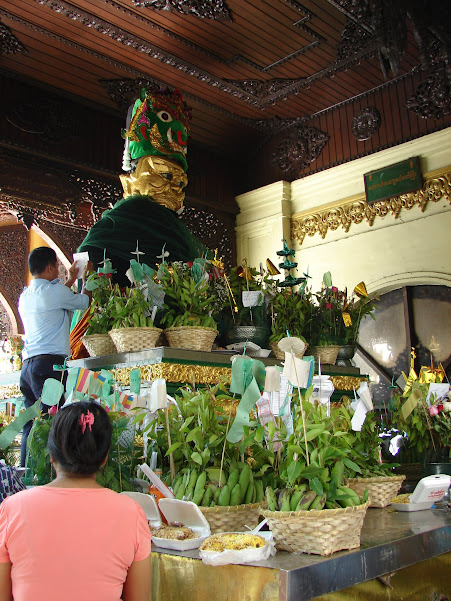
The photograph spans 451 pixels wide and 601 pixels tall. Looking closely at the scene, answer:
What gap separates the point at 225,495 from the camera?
1.46m

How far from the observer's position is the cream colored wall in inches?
198

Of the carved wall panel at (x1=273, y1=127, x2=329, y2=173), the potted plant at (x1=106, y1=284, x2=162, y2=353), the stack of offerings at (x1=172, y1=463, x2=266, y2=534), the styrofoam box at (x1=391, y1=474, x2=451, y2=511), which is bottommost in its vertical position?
the styrofoam box at (x1=391, y1=474, x2=451, y2=511)

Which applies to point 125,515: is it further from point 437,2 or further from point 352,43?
point 352,43

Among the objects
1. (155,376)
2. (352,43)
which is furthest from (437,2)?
(352,43)

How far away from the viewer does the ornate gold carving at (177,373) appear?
2.25 m

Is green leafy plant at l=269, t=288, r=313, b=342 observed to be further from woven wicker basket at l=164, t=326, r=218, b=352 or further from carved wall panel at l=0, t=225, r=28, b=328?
carved wall panel at l=0, t=225, r=28, b=328

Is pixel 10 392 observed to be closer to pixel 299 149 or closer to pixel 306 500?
pixel 306 500

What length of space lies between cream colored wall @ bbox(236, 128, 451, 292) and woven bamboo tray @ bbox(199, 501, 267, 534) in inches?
154

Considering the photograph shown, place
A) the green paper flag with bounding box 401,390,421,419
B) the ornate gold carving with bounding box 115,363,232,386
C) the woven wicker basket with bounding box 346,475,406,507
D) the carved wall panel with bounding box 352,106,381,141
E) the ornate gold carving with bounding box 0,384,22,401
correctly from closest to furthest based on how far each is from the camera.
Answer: the woven wicker basket with bounding box 346,475,406,507
the ornate gold carving with bounding box 115,363,232,386
the green paper flag with bounding box 401,390,421,419
the ornate gold carving with bounding box 0,384,22,401
the carved wall panel with bounding box 352,106,381,141

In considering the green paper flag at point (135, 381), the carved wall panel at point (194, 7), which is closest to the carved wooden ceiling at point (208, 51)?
the carved wall panel at point (194, 7)

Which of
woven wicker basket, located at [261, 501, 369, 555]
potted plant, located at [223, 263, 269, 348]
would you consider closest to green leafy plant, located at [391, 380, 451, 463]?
potted plant, located at [223, 263, 269, 348]

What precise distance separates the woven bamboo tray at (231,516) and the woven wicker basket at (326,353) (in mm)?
1491

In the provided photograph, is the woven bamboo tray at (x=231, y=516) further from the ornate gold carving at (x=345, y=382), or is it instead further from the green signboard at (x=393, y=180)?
the green signboard at (x=393, y=180)

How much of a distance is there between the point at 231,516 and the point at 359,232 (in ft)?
14.6
